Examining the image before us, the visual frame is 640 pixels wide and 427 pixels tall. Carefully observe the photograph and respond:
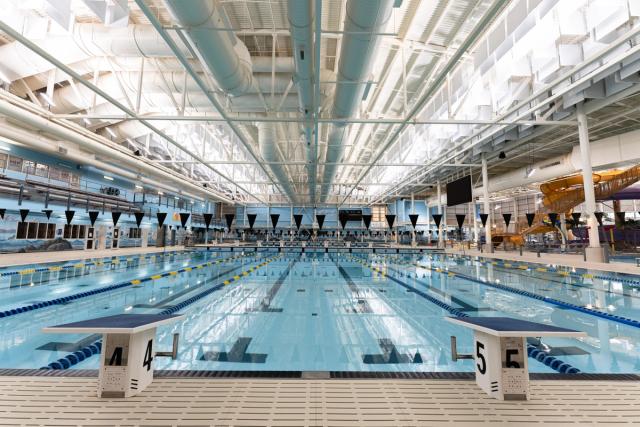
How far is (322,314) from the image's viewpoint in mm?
4250

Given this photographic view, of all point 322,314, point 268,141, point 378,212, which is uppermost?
point 268,141

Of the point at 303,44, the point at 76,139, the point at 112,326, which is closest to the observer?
the point at 112,326

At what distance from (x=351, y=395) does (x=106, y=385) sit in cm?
128

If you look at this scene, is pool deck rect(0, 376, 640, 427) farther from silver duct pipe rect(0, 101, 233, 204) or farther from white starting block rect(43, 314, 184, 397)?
silver duct pipe rect(0, 101, 233, 204)

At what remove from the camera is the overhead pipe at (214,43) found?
316 cm

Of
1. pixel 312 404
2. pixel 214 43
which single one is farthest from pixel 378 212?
pixel 312 404

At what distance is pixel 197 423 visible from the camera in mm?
1373

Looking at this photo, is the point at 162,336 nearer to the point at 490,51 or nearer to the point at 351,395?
the point at 351,395

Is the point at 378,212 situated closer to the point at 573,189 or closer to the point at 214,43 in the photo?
the point at 573,189

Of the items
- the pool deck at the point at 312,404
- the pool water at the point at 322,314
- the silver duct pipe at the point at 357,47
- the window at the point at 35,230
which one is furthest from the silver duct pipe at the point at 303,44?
the window at the point at 35,230

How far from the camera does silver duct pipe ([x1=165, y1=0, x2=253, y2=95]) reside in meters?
3.16

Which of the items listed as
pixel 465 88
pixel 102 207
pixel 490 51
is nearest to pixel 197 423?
pixel 490 51

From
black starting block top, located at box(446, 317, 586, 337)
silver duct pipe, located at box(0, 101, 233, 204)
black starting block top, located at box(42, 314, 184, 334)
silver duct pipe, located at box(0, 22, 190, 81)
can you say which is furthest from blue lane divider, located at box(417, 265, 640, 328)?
silver duct pipe, located at box(0, 101, 233, 204)

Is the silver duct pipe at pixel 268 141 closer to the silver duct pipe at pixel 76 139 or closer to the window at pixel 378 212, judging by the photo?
the silver duct pipe at pixel 76 139
